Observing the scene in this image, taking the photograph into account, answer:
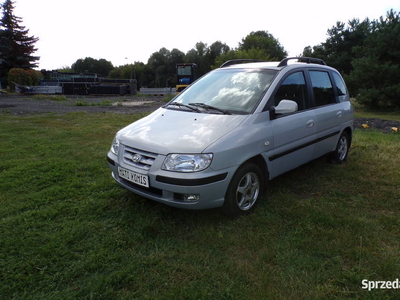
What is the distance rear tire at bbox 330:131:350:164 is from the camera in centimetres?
516

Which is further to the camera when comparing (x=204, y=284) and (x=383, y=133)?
(x=383, y=133)

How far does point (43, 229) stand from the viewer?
309 cm

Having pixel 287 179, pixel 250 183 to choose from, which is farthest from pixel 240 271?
pixel 287 179

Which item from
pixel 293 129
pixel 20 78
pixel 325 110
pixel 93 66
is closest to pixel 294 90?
pixel 293 129

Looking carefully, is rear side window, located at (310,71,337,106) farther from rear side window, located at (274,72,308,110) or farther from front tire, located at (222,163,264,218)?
front tire, located at (222,163,264,218)

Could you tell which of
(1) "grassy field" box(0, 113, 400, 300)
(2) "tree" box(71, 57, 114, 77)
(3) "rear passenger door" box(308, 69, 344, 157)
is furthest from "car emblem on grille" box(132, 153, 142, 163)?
(2) "tree" box(71, 57, 114, 77)

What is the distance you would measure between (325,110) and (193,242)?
295 cm

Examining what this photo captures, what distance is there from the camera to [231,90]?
3.88 metres

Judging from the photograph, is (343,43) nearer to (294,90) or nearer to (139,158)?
(294,90)

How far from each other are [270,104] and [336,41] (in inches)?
1104

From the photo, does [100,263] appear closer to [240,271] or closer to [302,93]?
[240,271]

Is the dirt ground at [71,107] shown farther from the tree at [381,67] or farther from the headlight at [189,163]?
the headlight at [189,163]

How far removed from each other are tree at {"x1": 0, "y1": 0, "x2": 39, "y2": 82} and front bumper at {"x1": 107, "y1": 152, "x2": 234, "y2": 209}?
46789 millimetres

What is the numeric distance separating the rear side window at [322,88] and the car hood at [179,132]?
5.54 feet
